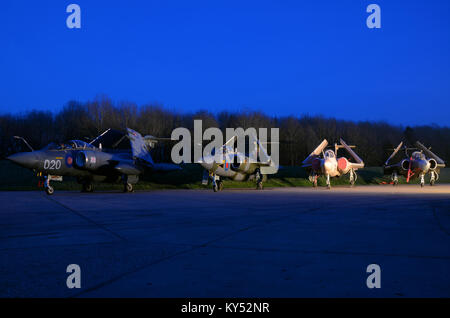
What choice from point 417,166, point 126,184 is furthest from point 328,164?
point 126,184

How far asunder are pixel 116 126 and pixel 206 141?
615 inches

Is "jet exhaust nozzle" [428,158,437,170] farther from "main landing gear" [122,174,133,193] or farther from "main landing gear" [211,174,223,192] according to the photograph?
"main landing gear" [122,174,133,193]

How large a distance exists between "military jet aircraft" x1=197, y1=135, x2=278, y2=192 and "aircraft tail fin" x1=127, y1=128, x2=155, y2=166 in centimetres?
407

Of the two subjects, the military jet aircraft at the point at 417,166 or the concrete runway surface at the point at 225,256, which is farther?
the military jet aircraft at the point at 417,166

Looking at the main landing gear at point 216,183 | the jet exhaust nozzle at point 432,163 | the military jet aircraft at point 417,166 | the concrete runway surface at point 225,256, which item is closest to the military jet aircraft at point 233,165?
the main landing gear at point 216,183

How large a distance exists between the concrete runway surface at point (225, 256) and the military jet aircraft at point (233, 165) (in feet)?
42.5

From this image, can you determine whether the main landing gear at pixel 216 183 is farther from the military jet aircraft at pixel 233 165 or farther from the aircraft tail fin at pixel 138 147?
the aircraft tail fin at pixel 138 147

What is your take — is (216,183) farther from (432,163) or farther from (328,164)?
(432,163)

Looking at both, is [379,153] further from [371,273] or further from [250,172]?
[371,273]

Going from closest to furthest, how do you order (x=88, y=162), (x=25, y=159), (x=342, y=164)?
(x=25, y=159)
(x=88, y=162)
(x=342, y=164)

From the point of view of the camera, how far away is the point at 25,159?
58.7 feet

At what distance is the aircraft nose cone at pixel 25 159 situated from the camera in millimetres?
17703

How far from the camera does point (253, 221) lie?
29.3 ft

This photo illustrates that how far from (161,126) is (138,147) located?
44.0m
